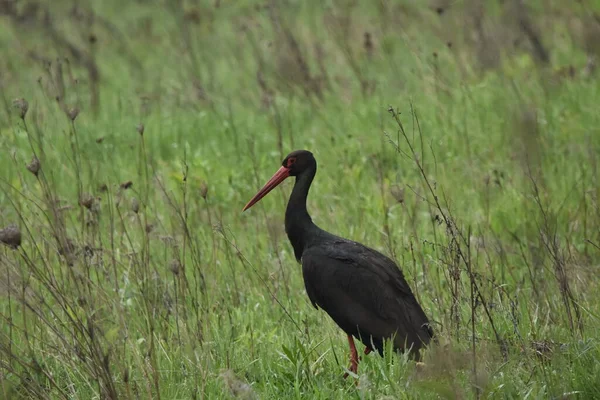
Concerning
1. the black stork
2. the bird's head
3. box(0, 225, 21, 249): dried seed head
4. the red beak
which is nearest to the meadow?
box(0, 225, 21, 249): dried seed head

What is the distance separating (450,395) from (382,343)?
4.32ft

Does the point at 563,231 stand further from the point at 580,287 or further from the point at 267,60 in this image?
the point at 267,60

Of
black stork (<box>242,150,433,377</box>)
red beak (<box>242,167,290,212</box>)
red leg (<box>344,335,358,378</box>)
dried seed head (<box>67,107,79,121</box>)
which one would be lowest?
red leg (<box>344,335,358,378</box>)

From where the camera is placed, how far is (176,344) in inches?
170

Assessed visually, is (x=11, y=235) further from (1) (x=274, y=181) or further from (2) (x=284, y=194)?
(2) (x=284, y=194)

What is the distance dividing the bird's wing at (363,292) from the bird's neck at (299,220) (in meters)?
0.23

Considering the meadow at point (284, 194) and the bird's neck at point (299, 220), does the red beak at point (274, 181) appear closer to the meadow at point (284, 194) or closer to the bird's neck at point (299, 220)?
the bird's neck at point (299, 220)

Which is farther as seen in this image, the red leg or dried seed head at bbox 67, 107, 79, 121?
dried seed head at bbox 67, 107, 79, 121

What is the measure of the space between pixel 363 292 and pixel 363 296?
0.02 meters

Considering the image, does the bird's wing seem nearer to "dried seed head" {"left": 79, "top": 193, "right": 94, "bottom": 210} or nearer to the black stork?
the black stork

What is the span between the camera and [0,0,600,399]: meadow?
370cm

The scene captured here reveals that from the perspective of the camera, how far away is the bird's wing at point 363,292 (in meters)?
4.16

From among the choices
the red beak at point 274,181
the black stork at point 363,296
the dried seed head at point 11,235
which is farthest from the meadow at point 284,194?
the red beak at point 274,181

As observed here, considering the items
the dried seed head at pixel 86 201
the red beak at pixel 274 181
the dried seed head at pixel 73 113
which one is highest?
the dried seed head at pixel 73 113
